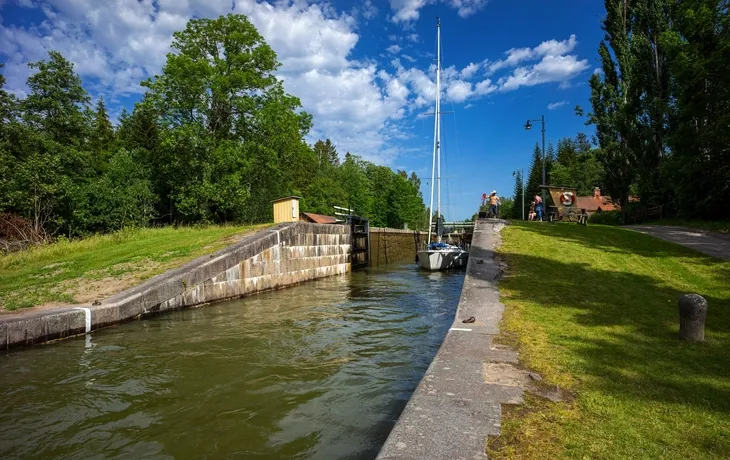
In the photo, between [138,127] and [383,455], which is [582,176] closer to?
[138,127]

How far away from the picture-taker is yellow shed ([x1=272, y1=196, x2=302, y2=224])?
59.0 feet

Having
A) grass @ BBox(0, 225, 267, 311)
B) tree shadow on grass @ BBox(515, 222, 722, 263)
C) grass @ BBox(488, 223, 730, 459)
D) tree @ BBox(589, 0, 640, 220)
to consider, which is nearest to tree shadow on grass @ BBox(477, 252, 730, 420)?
grass @ BBox(488, 223, 730, 459)

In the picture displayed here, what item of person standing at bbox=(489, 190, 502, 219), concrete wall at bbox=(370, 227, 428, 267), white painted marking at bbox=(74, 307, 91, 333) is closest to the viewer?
white painted marking at bbox=(74, 307, 91, 333)

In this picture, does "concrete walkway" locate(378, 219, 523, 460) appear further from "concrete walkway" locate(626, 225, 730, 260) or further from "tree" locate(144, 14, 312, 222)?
"tree" locate(144, 14, 312, 222)

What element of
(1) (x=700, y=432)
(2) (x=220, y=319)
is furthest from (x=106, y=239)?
(1) (x=700, y=432)

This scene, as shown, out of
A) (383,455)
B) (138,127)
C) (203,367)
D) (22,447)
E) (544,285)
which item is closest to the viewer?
(383,455)

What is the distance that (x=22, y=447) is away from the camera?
141 inches

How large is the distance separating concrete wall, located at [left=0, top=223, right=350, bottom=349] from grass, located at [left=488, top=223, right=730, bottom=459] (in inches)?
293

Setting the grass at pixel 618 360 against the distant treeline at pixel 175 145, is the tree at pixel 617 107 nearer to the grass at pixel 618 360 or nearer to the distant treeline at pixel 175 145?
the grass at pixel 618 360

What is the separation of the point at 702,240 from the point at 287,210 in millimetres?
15429

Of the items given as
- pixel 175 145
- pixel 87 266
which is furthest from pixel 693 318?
pixel 175 145

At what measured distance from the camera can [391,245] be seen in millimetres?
33938

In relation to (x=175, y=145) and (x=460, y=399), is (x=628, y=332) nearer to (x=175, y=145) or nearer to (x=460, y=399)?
(x=460, y=399)

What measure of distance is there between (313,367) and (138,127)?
36.6 m
